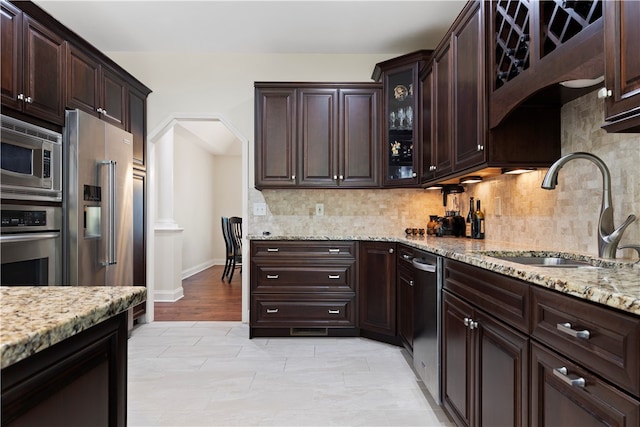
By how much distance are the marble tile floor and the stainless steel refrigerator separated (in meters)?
0.75

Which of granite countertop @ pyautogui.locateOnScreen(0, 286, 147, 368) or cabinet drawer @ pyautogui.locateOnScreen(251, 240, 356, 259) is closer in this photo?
granite countertop @ pyautogui.locateOnScreen(0, 286, 147, 368)

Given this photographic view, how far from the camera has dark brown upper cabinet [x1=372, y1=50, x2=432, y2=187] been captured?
337cm

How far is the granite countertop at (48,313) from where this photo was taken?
0.57 meters

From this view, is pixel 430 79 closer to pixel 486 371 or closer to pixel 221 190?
pixel 486 371

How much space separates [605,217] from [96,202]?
316 centimetres

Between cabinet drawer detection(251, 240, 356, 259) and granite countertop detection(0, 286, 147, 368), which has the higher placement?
granite countertop detection(0, 286, 147, 368)

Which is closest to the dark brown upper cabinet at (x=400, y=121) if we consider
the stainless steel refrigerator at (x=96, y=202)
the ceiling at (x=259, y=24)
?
the ceiling at (x=259, y=24)

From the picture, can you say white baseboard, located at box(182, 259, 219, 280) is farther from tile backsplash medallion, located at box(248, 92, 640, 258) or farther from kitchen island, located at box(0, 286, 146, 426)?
kitchen island, located at box(0, 286, 146, 426)

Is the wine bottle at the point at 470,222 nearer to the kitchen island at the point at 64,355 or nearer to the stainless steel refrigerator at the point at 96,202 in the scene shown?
the kitchen island at the point at 64,355

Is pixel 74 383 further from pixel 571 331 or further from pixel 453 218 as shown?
pixel 453 218

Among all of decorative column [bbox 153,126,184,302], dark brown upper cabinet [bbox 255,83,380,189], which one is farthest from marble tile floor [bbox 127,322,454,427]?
dark brown upper cabinet [bbox 255,83,380,189]

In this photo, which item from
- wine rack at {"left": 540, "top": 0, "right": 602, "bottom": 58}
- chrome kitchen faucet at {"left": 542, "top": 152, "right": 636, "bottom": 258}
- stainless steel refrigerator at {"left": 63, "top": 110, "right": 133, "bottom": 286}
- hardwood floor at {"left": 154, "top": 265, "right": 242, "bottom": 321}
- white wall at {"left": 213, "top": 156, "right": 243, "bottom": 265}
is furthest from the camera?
white wall at {"left": 213, "top": 156, "right": 243, "bottom": 265}

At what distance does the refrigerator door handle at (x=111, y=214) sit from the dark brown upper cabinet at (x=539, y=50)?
2.73 metres

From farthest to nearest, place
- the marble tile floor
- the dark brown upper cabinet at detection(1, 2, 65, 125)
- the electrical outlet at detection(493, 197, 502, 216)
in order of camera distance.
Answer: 1. the electrical outlet at detection(493, 197, 502, 216)
2. the dark brown upper cabinet at detection(1, 2, 65, 125)
3. the marble tile floor
